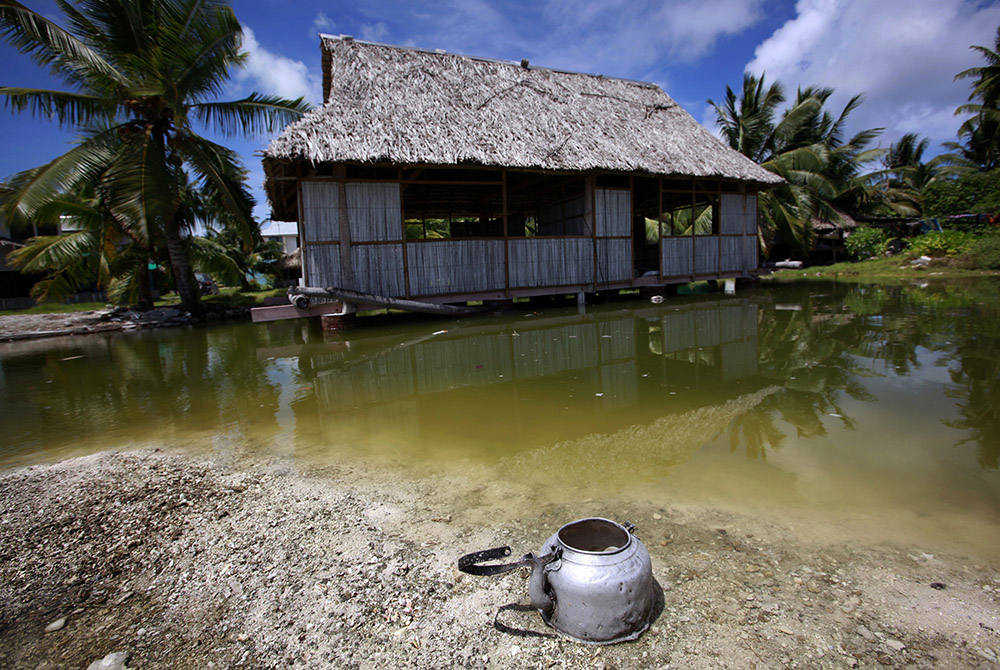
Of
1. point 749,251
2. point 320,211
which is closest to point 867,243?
point 749,251

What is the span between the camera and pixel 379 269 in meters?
9.45

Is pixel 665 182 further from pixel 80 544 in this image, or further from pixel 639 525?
pixel 80 544

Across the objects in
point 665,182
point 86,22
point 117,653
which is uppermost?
point 86,22

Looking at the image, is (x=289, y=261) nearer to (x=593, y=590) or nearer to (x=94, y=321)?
(x=94, y=321)

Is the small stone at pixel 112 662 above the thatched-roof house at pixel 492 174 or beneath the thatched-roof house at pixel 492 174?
beneath

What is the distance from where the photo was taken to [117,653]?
5.56 ft

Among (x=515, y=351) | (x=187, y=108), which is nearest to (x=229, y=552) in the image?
(x=515, y=351)

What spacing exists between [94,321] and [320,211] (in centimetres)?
885

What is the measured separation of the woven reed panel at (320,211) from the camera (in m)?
8.84

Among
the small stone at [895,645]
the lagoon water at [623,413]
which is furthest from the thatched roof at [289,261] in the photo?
the small stone at [895,645]

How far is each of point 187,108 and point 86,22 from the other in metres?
2.14

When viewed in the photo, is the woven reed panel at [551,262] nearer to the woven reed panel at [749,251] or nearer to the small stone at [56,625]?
the woven reed panel at [749,251]

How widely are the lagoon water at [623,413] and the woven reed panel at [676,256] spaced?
441 centimetres

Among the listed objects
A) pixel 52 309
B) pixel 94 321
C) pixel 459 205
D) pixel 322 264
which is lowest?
pixel 94 321
